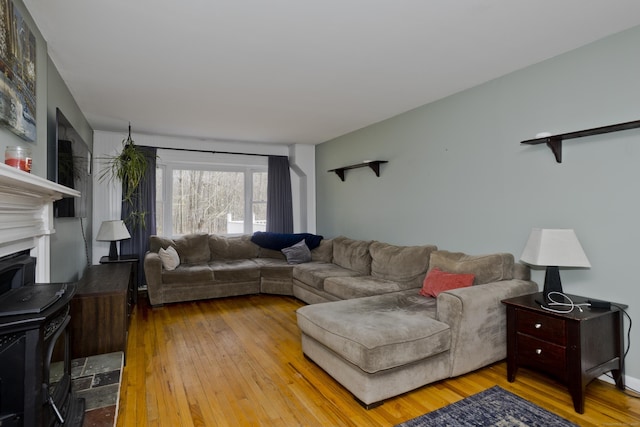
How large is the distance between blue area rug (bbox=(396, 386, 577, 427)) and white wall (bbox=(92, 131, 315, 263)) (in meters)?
4.23

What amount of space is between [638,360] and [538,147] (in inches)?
64.3

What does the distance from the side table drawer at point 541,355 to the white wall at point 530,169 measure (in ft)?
1.96

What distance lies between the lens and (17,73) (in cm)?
173

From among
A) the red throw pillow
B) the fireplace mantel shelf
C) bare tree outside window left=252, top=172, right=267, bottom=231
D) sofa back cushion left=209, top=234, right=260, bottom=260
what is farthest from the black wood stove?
bare tree outside window left=252, top=172, right=267, bottom=231

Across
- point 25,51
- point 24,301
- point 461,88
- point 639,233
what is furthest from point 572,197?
point 25,51

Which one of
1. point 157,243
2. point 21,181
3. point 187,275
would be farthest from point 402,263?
point 157,243

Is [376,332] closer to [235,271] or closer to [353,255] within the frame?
[353,255]

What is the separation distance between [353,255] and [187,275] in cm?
218

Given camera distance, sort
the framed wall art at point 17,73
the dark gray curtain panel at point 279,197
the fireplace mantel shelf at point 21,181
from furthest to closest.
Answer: the dark gray curtain panel at point 279,197
the framed wall art at point 17,73
the fireplace mantel shelf at point 21,181

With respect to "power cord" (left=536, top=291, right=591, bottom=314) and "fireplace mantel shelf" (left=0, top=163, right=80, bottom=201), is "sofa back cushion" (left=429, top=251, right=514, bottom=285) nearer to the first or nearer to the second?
"power cord" (left=536, top=291, right=591, bottom=314)

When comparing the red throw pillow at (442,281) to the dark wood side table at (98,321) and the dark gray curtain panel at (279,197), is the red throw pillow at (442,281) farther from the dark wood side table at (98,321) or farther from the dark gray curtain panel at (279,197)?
the dark gray curtain panel at (279,197)

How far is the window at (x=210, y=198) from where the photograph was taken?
5.47m

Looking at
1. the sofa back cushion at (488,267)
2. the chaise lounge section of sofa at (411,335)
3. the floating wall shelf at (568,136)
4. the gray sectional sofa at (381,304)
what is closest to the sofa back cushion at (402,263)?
the gray sectional sofa at (381,304)

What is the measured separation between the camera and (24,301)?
1.47m
